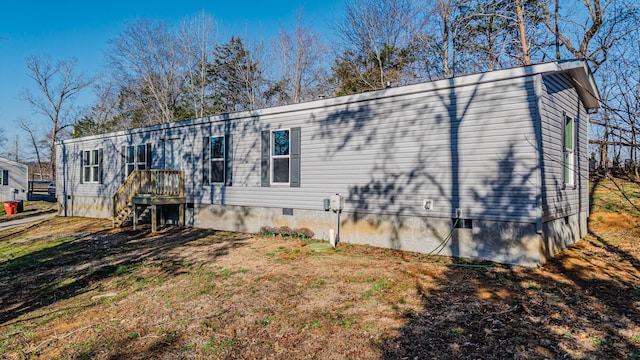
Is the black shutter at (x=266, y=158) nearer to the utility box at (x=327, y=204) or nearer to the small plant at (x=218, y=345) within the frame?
the utility box at (x=327, y=204)

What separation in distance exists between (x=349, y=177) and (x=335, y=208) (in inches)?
32.4

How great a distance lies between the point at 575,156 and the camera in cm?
834

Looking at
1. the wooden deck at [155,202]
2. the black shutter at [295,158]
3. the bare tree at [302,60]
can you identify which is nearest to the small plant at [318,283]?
the black shutter at [295,158]

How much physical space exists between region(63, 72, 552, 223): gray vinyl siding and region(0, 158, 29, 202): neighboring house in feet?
72.8

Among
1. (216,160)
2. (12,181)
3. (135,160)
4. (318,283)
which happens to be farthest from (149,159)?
(12,181)

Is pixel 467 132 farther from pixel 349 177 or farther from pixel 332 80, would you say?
pixel 332 80

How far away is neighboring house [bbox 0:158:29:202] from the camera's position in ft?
81.4

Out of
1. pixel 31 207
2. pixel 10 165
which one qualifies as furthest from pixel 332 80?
pixel 10 165

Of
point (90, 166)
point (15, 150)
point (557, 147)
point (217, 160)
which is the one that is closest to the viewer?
point (557, 147)

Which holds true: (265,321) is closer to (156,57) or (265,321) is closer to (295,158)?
(295,158)

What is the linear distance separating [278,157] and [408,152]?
376cm

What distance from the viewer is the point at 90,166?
613 inches

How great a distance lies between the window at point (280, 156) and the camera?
9.89 m

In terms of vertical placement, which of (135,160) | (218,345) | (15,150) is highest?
(15,150)
